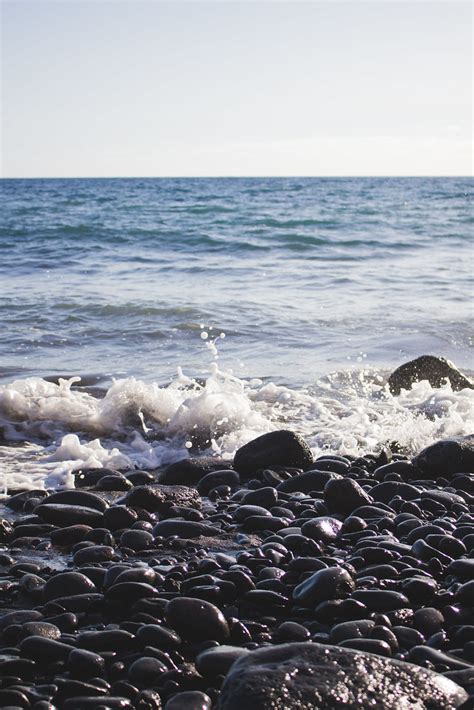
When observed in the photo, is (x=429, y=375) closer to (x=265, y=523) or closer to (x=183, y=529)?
(x=265, y=523)

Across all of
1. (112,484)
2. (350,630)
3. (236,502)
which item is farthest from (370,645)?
(112,484)

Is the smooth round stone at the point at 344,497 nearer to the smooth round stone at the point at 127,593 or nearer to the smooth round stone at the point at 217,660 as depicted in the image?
the smooth round stone at the point at 127,593

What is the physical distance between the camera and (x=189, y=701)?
268 centimetres

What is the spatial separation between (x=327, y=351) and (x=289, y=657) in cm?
748

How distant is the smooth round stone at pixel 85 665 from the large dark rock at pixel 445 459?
10.7ft

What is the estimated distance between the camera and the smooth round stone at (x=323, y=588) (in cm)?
345

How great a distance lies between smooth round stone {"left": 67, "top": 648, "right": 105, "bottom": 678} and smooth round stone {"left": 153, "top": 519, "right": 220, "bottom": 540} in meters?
1.47

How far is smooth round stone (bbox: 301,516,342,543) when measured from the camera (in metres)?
4.25

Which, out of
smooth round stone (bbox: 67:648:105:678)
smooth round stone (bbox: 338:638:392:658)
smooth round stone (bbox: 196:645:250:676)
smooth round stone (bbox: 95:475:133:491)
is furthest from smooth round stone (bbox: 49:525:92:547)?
smooth round stone (bbox: 338:638:392:658)

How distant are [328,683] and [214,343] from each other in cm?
812

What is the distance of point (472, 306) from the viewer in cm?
1315

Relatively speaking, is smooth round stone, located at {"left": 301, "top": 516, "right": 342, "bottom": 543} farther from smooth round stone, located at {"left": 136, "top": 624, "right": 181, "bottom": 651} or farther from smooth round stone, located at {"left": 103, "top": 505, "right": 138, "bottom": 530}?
smooth round stone, located at {"left": 136, "top": 624, "right": 181, "bottom": 651}

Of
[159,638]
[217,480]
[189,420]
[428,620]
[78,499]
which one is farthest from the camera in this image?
[189,420]

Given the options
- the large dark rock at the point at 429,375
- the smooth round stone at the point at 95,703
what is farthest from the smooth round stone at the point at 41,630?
the large dark rock at the point at 429,375
